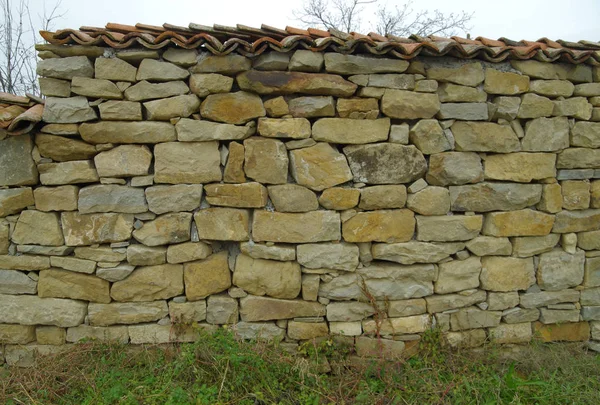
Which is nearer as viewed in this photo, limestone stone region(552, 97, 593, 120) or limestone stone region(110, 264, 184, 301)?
limestone stone region(110, 264, 184, 301)

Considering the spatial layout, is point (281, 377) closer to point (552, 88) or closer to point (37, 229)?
point (37, 229)

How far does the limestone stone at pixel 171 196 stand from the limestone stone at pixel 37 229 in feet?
2.43

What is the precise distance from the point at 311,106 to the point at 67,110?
1752mm

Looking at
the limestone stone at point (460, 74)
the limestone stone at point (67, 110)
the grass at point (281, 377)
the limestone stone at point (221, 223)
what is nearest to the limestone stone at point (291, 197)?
the limestone stone at point (221, 223)

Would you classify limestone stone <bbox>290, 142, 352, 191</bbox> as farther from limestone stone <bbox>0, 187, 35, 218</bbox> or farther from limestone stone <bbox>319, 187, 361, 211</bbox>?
limestone stone <bbox>0, 187, 35, 218</bbox>

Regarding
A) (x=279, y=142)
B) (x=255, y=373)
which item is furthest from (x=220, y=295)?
(x=279, y=142)

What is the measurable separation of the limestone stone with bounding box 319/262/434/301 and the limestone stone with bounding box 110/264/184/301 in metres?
1.13

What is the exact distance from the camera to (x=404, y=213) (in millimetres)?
2705

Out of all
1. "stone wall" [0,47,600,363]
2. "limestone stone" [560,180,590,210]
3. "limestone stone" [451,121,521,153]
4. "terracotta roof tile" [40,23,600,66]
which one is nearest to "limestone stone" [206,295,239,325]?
"stone wall" [0,47,600,363]

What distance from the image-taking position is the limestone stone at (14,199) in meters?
2.58

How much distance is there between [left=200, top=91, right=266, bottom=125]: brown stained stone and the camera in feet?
8.35

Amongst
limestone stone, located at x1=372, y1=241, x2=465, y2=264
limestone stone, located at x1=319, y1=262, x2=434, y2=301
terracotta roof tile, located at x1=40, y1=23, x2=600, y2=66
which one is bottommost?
limestone stone, located at x1=319, y1=262, x2=434, y2=301

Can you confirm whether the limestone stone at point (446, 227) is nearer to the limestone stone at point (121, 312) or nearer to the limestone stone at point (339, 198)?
the limestone stone at point (339, 198)

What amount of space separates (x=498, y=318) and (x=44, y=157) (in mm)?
3774
